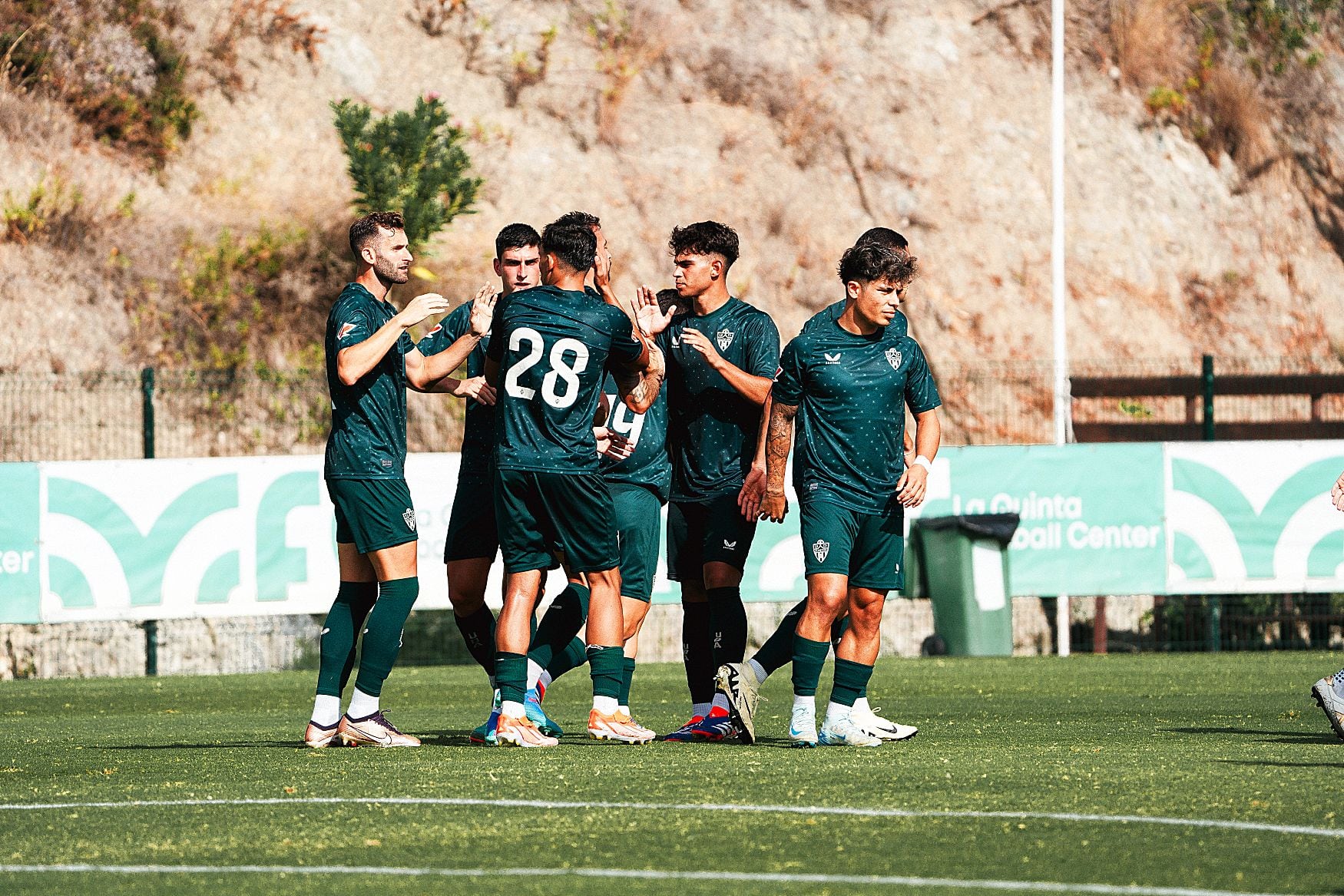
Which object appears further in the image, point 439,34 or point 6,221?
point 439,34

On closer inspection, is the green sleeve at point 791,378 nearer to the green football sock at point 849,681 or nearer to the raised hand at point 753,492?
the raised hand at point 753,492

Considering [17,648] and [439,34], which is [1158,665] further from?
[439,34]

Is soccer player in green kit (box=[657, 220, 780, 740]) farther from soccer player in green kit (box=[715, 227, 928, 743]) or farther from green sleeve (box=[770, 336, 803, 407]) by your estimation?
green sleeve (box=[770, 336, 803, 407])

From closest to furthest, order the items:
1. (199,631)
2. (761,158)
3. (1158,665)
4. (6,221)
→ (1158,665) → (199,631) → (6,221) → (761,158)

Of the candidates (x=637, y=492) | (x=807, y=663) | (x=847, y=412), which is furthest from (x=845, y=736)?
(x=637, y=492)

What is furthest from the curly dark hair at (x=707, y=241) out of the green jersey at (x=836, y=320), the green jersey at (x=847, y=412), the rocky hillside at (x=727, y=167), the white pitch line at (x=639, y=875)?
the rocky hillside at (x=727, y=167)

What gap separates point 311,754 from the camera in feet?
25.7

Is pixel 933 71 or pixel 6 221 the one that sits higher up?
pixel 933 71

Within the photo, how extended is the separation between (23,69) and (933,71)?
13.0 meters

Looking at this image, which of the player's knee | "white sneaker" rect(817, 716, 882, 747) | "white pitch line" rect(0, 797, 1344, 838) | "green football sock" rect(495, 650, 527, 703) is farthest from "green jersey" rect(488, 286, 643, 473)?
"white pitch line" rect(0, 797, 1344, 838)

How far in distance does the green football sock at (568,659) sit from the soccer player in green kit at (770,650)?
0.84 meters

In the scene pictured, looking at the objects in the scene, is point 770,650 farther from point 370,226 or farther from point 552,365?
point 370,226

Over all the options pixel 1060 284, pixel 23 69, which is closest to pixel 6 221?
pixel 23 69

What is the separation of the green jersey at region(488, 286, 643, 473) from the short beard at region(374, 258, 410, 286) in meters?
0.54
